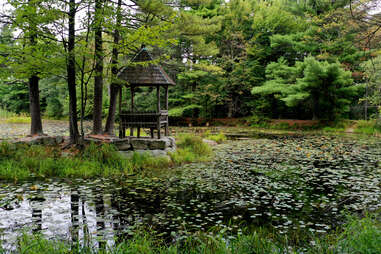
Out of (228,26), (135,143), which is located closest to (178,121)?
(228,26)

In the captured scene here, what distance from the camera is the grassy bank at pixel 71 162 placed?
23.3 feet

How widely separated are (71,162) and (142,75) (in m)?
3.95

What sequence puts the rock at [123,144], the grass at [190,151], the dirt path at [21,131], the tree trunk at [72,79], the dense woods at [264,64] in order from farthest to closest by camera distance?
the dense woods at [264,64]
the dirt path at [21,131]
the grass at [190,151]
the rock at [123,144]
the tree trunk at [72,79]

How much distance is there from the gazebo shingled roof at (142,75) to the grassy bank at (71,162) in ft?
8.48

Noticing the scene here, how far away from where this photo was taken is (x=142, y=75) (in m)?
10.1


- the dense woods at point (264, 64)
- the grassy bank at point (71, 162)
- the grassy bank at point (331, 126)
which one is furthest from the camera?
the grassy bank at point (331, 126)

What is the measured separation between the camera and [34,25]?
7.07 metres

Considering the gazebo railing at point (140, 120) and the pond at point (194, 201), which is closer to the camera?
the pond at point (194, 201)

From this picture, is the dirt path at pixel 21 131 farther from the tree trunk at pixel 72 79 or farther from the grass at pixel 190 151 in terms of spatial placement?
the grass at pixel 190 151

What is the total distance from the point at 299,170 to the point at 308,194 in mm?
2334

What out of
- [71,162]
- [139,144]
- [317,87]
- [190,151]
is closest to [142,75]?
[139,144]

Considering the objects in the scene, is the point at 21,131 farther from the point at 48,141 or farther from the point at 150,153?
the point at 150,153

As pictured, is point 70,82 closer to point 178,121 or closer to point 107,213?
point 107,213

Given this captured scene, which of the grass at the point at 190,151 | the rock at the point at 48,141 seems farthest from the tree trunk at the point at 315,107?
the rock at the point at 48,141
